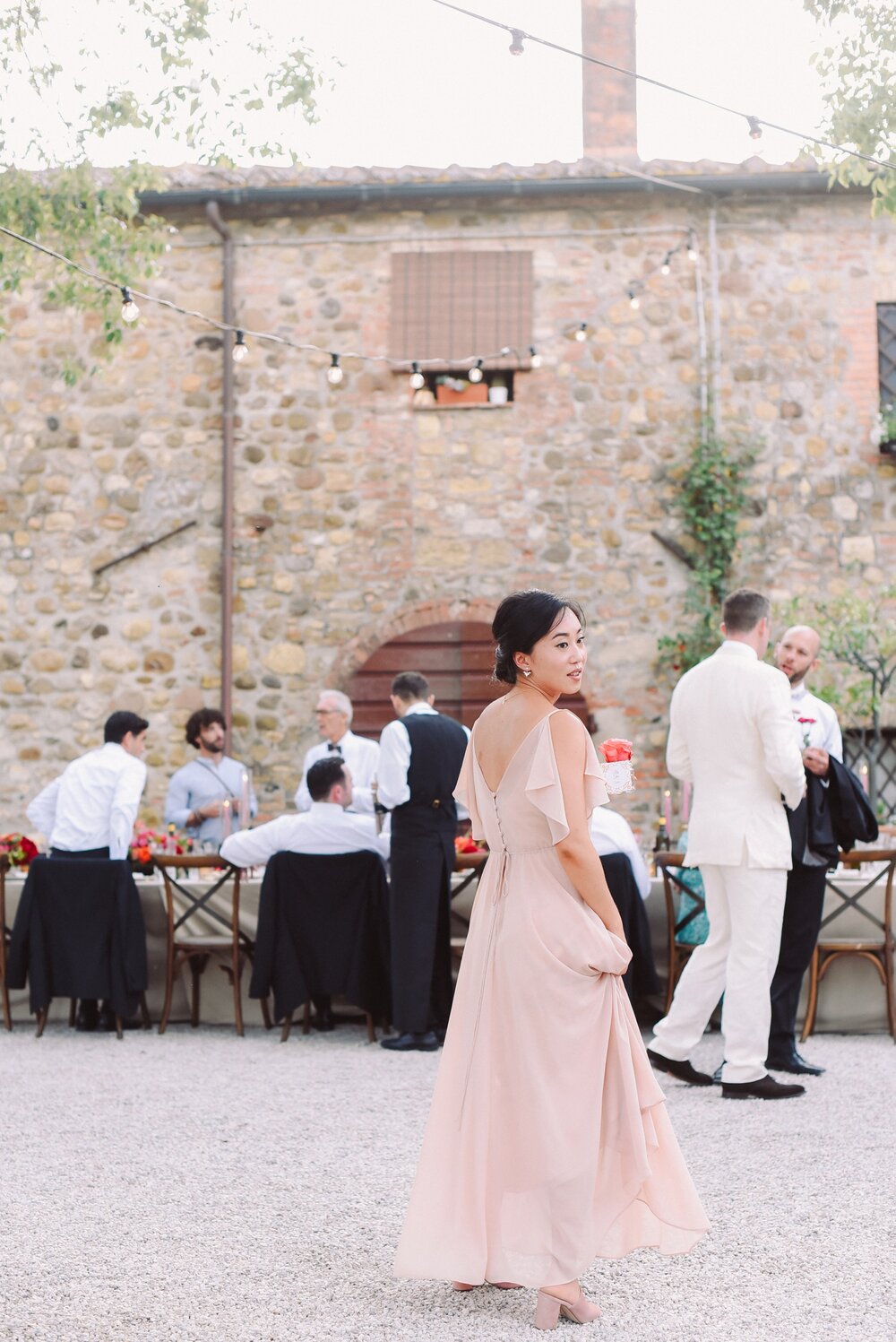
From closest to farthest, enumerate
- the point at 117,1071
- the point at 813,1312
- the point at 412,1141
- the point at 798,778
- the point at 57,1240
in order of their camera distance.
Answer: the point at 813,1312, the point at 57,1240, the point at 412,1141, the point at 798,778, the point at 117,1071

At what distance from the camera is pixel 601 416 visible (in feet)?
34.5

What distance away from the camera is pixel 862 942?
6039 millimetres

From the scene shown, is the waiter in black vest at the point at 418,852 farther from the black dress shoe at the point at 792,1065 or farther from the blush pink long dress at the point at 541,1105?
the blush pink long dress at the point at 541,1105

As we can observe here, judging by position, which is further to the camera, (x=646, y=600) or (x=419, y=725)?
(x=646, y=600)

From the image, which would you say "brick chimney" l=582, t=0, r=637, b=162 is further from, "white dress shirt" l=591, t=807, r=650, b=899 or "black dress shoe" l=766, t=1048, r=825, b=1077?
"black dress shoe" l=766, t=1048, r=825, b=1077

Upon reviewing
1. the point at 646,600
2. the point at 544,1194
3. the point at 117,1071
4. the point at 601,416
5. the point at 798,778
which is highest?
the point at 601,416

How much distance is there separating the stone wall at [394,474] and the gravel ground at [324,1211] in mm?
4976

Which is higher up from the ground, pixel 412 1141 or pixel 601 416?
pixel 601 416

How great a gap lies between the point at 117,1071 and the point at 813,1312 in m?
3.49

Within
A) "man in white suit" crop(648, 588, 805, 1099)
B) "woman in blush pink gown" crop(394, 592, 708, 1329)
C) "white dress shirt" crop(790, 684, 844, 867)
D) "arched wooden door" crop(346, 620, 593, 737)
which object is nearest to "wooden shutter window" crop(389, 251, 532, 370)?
"arched wooden door" crop(346, 620, 593, 737)

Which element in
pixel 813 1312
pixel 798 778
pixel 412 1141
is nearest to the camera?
pixel 813 1312

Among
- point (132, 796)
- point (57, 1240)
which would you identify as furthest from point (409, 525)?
point (57, 1240)

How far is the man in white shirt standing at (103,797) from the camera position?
6.75 meters

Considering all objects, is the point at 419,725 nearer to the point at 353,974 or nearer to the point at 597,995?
the point at 353,974
